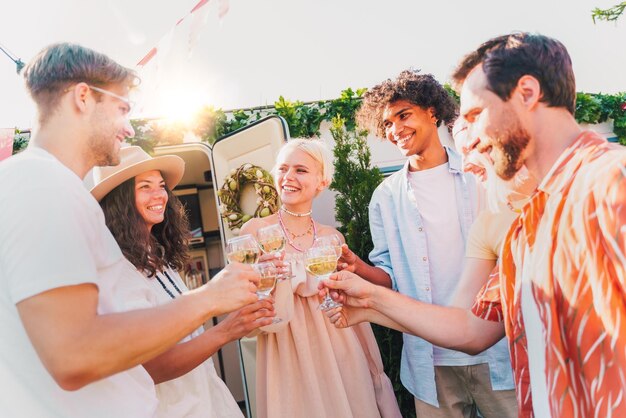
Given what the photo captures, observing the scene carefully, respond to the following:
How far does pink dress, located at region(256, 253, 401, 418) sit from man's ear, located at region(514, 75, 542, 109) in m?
1.69

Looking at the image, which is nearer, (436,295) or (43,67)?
(43,67)

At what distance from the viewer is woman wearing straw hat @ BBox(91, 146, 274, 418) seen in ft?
6.40

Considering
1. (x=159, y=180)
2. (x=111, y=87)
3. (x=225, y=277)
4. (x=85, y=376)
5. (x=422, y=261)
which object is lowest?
(x=422, y=261)

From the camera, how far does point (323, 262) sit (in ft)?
6.88

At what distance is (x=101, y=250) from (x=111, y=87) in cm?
58

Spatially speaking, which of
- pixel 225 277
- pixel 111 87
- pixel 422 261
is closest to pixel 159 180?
pixel 111 87

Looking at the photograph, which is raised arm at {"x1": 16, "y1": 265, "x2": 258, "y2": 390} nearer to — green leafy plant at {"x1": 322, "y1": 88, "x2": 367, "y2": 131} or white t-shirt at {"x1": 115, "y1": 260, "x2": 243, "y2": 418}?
white t-shirt at {"x1": 115, "y1": 260, "x2": 243, "y2": 418}

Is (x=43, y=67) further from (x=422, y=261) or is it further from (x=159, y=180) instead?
(x=422, y=261)

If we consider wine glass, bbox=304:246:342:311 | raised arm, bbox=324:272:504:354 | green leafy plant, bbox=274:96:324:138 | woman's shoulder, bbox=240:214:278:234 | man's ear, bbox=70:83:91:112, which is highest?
green leafy plant, bbox=274:96:324:138

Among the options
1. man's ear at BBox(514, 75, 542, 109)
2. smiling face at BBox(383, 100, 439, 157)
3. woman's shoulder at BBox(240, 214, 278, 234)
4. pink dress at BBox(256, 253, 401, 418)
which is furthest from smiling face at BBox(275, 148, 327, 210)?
man's ear at BBox(514, 75, 542, 109)

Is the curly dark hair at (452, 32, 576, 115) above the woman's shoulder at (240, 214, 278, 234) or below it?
above

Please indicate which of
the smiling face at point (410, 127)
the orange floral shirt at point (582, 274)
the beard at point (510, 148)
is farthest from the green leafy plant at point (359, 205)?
the orange floral shirt at point (582, 274)

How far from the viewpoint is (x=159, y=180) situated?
2.74 metres

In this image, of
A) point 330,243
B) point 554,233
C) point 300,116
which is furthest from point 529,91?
point 300,116
